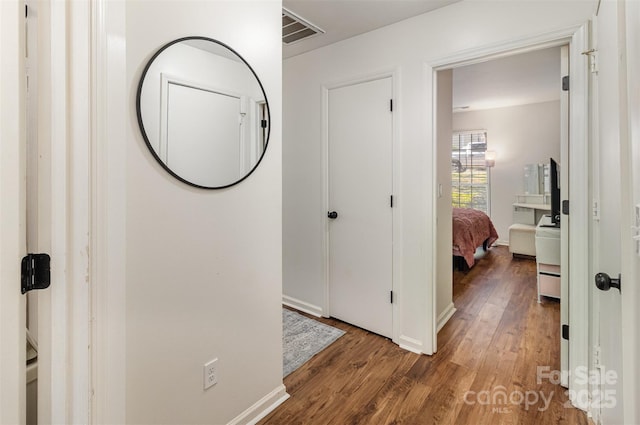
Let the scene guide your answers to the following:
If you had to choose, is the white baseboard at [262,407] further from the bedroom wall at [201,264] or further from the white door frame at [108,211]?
the white door frame at [108,211]

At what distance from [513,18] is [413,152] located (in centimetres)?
95

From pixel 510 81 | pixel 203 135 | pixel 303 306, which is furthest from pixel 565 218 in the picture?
pixel 510 81

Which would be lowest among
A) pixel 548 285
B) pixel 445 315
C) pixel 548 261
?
pixel 445 315

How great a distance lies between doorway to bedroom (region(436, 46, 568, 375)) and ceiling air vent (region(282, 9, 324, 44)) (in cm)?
107

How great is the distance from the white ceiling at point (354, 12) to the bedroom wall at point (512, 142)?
4.65 metres

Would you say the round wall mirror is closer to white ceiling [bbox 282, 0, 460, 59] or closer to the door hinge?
the door hinge

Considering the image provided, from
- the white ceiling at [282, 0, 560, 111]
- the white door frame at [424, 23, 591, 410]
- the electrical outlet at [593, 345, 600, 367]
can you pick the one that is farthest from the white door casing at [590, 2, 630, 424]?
the white ceiling at [282, 0, 560, 111]

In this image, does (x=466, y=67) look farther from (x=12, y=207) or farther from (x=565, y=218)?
(x=12, y=207)

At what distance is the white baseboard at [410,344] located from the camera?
7.70ft

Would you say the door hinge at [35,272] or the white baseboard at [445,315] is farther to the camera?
the white baseboard at [445,315]

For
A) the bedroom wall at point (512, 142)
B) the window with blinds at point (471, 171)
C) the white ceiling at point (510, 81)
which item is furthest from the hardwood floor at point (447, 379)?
the window with blinds at point (471, 171)

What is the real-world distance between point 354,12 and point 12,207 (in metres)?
2.25

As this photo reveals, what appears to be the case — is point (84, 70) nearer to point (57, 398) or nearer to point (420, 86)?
point (57, 398)

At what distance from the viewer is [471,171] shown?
646 centimetres
